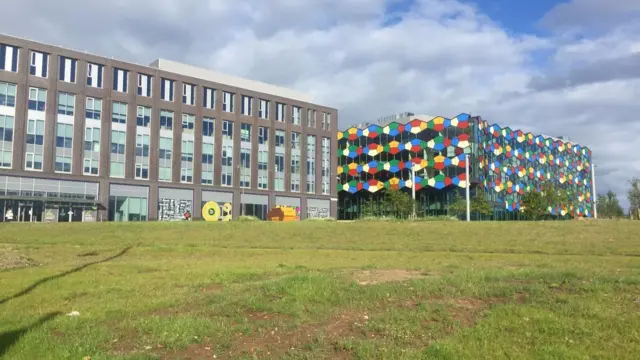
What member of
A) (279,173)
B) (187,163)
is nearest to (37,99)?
(187,163)

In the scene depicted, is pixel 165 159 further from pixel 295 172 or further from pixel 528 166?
pixel 528 166

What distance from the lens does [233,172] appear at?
79.4m

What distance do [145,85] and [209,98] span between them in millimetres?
9910

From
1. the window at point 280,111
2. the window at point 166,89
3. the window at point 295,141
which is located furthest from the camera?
the window at point 295,141

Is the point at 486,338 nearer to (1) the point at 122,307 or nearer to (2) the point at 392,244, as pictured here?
(1) the point at 122,307

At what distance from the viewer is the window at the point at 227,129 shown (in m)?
79.3

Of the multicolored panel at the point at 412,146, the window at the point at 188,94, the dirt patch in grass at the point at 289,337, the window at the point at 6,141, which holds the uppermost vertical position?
the window at the point at 188,94

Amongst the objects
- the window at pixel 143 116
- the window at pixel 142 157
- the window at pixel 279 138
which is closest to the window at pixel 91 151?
the window at pixel 142 157

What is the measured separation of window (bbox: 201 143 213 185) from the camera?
7625 centimetres

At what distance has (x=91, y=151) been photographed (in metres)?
65.8

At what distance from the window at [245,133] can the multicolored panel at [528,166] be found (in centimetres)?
3650

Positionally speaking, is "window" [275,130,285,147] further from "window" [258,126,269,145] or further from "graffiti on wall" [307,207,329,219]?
"graffiti on wall" [307,207,329,219]

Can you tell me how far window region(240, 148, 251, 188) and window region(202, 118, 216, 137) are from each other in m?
5.55

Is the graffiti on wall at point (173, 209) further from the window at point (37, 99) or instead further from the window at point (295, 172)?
the window at point (295, 172)
